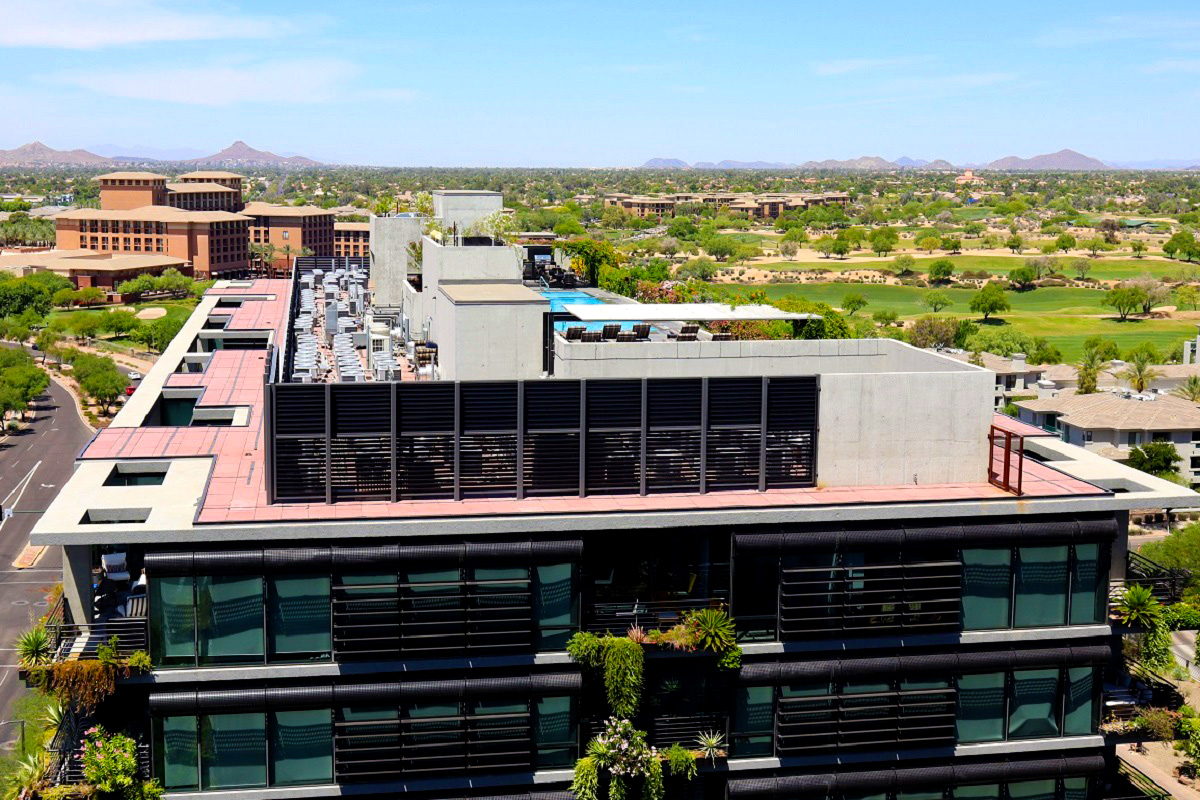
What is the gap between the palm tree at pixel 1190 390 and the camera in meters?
117

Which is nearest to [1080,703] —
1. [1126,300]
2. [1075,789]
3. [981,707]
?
[1075,789]

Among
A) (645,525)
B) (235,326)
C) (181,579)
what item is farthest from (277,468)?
(235,326)

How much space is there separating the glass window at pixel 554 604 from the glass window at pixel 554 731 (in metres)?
1.34

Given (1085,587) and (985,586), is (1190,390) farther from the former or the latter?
(985,586)

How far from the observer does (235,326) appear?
62.6m

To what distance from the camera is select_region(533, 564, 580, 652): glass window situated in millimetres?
30578

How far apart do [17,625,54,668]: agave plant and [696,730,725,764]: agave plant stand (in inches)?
591

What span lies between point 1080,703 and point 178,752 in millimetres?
21880

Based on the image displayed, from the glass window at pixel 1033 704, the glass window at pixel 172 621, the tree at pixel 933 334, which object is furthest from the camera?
the tree at pixel 933 334

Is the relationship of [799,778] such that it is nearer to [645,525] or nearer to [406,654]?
[645,525]

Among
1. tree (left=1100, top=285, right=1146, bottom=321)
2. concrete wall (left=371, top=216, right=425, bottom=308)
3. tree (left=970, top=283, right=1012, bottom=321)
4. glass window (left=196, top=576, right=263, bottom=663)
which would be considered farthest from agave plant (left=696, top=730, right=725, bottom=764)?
tree (left=1100, top=285, right=1146, bottom=321)

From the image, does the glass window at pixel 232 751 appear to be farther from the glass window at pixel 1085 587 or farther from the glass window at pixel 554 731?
the glass window at pixel 1085 587

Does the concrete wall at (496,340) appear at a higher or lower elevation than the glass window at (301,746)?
higher

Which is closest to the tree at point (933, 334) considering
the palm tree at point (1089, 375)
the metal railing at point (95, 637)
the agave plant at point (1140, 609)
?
the palm tree at point (1089, 375)
